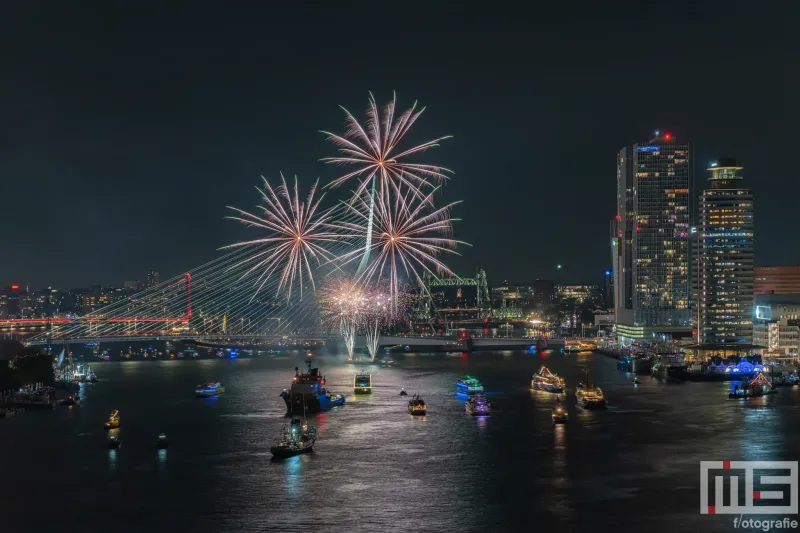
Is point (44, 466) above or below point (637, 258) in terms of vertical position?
below

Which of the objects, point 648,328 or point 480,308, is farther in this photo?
point 480,308

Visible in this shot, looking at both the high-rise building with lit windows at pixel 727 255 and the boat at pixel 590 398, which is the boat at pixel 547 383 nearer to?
the boat at pixel 590 398

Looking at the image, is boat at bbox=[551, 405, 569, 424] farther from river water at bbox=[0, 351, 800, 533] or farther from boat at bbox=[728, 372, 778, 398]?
boat at bbox=[728, 372, 778, 398]

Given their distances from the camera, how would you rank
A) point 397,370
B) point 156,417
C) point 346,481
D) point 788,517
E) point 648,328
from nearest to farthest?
point 788,517, point 346,481, point 156,417, point 397,370, point 648,328

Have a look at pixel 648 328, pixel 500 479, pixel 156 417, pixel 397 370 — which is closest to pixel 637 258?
pixel 648 328

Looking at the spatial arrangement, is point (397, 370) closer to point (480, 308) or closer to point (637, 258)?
point (637, 258)

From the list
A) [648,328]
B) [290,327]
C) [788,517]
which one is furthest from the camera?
[648,328]

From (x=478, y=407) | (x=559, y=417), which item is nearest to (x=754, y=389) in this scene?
(x=559, y=417)

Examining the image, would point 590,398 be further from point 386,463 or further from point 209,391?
point 209,391
